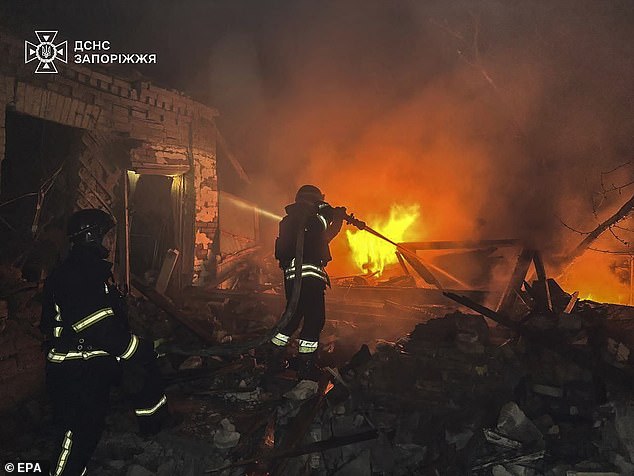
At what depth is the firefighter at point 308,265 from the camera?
493 centimetres

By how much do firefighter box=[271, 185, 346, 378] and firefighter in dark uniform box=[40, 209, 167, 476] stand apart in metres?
2.02

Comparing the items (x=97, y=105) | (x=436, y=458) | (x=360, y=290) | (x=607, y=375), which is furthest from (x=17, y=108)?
(x=607, y=375)

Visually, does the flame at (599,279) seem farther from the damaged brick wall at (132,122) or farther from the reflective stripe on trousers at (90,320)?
the reflective stripe on trousers at (90,320)

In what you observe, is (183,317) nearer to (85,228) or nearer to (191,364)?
(191,364)

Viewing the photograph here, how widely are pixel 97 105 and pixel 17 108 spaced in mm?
1366

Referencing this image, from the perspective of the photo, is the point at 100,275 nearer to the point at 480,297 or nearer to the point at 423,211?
the point at 480,297

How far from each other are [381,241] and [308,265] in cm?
876

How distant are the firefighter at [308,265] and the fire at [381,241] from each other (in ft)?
23.0

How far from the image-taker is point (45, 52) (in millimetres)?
6711

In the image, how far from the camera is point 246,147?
1299 centimetres

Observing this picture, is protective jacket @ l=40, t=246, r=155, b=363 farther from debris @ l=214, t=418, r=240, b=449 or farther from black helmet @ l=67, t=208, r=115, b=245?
debris @ l=214, t=418, r=240, b=449

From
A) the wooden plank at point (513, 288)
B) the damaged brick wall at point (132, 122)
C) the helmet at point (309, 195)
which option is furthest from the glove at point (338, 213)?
the damaged brick wall at point (132, 122)

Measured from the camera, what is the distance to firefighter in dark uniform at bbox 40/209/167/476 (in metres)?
3.14

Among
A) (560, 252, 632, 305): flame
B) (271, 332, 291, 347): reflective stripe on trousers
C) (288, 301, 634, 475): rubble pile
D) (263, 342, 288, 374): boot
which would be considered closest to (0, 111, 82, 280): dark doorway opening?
(263, 342, 288, 374): boot
